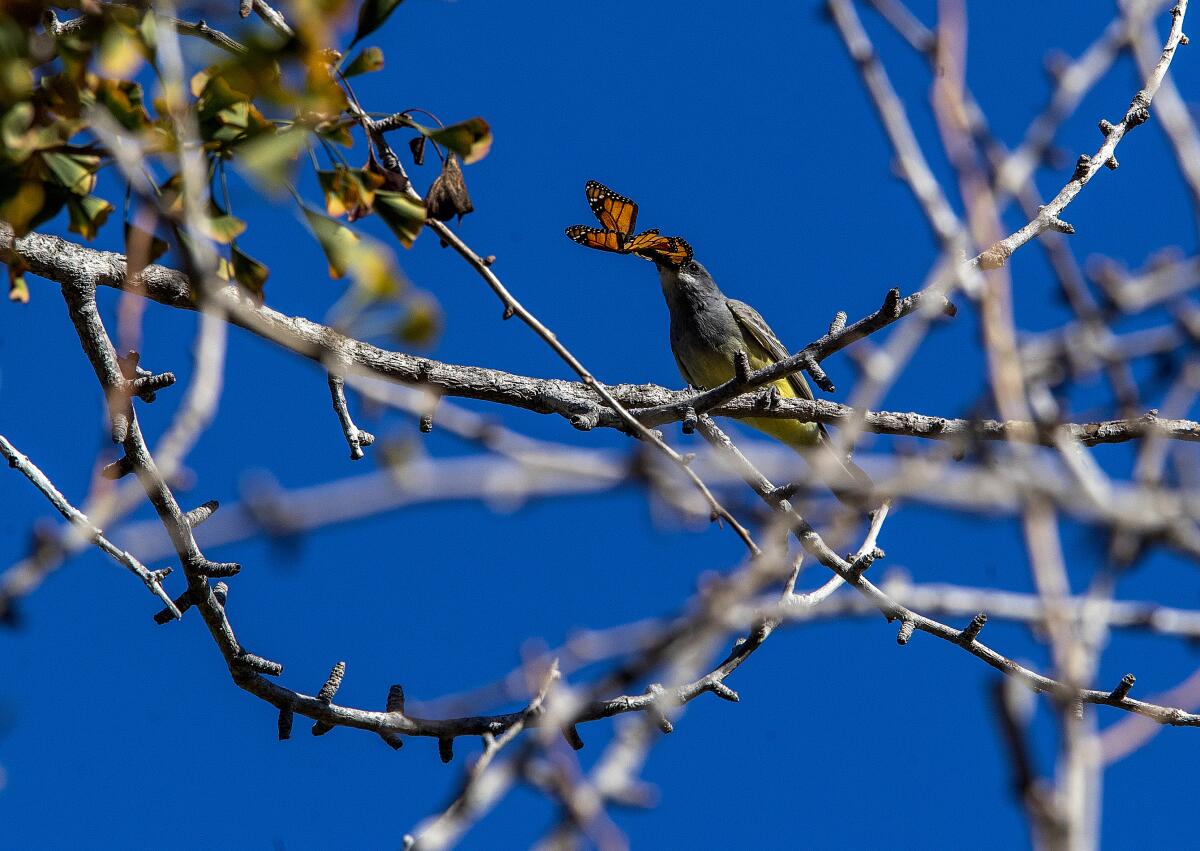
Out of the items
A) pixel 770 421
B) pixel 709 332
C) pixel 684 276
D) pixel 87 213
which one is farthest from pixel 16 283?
pixel 684 276

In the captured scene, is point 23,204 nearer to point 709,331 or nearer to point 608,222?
point 608,222

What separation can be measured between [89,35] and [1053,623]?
93.8 inches

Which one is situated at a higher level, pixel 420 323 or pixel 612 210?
pixel 612 210

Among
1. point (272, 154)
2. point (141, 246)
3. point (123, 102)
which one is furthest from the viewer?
point (123, 102)

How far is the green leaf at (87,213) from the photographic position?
3330 millimetres

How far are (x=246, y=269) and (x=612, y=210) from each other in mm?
3927

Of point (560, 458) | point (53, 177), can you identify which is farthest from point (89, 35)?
point (560, 458)

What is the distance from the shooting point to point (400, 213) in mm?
3475

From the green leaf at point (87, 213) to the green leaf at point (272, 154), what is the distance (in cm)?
43

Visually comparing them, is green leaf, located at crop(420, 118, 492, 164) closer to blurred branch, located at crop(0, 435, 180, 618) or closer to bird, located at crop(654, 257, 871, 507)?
blurred branch, located at crop(0, 435, 180, 618)

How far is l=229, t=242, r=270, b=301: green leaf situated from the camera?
3562 millimetres

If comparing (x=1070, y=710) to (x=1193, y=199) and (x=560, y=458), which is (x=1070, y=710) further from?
(x=1193, y=199)

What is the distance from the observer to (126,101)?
310 cm

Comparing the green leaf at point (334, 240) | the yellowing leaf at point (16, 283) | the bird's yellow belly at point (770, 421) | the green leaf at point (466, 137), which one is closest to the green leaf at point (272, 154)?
the green leaf at point (334, 240)
